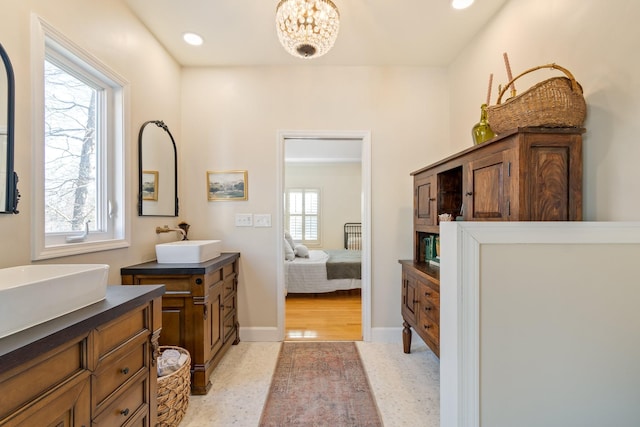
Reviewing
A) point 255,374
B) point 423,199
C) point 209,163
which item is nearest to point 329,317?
point 255,374

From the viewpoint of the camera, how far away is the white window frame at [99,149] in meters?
1.33

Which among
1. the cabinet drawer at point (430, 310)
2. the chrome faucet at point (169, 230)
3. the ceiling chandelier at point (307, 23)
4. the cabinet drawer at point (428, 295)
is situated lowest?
the cabinet drawer at point (430, 310)

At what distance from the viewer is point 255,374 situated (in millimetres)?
2225

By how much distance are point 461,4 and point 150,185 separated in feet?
8.48

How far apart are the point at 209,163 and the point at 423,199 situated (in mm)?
1989

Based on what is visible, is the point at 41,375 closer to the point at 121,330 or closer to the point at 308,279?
the point at 121,330

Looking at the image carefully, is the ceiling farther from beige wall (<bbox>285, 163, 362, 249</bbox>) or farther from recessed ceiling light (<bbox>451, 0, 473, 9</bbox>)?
beige wall (<bbox>285, 163, 362, 249</bbox>)

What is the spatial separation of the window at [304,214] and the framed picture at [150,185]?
4.58 m

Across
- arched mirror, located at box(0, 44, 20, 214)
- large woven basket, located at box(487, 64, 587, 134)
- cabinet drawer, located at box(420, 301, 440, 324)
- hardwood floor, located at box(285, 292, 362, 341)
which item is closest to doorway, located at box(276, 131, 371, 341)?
hardwood floor, located at box(285, 292, 362, 341)

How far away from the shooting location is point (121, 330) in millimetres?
1118

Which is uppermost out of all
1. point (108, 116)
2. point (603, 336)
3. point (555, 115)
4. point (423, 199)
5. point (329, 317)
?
point (108, 116)

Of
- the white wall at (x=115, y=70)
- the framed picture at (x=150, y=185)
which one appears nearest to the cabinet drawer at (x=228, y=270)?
the white wall at (x=115, y=70)

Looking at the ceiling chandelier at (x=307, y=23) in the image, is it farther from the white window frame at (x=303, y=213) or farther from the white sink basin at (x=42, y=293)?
the white window frame at (x=303, y=213)

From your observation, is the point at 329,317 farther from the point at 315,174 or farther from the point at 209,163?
the point at 315,174
